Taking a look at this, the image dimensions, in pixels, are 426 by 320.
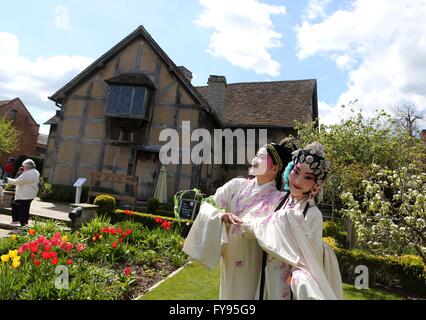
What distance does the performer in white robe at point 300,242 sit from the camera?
2273 mm

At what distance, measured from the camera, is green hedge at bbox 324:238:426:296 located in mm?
7328

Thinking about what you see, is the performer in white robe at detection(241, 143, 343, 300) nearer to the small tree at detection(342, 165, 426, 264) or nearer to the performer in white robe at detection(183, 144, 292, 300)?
the performer in white robe at detection(183, 144, 292, 300)

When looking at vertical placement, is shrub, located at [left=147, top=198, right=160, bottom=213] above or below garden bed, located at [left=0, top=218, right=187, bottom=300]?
above

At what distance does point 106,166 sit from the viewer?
15.8 meters

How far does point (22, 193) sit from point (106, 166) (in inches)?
300

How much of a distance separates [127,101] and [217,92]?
178 inches

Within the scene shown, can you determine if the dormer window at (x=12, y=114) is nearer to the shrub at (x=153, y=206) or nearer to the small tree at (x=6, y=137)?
the small tree at (x=6, y=137)

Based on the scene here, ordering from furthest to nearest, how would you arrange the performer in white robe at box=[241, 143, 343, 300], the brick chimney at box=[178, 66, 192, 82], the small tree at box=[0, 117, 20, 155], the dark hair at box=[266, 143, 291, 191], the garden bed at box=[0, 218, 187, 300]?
the small tree at box=[0, 117, 20, 155] → the brick chimney at box=[178, 66, 192, 82] → the garden bed at box=[0, 218, 187, 300] → the dark hair at box=[266, 143, 291, 191] → the performer in white robe at box=[241, 143, 343, 300]

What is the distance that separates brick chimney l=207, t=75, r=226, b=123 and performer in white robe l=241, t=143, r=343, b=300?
14.8 metres

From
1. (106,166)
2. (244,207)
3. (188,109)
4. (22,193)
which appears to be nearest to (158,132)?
(188,109)

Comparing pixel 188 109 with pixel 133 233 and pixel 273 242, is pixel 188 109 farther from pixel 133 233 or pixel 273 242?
pixel 273 242

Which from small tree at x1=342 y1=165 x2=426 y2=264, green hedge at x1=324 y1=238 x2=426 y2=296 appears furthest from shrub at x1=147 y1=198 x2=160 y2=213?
small tree at x1=342 y1=165 x2=426 y2=264

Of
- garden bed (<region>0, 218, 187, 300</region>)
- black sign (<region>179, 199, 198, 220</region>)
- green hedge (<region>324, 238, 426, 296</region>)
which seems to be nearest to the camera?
garden bed (<region>0, 218, 187, 300</region>)

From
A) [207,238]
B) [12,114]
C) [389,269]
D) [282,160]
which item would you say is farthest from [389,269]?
[12,114]
